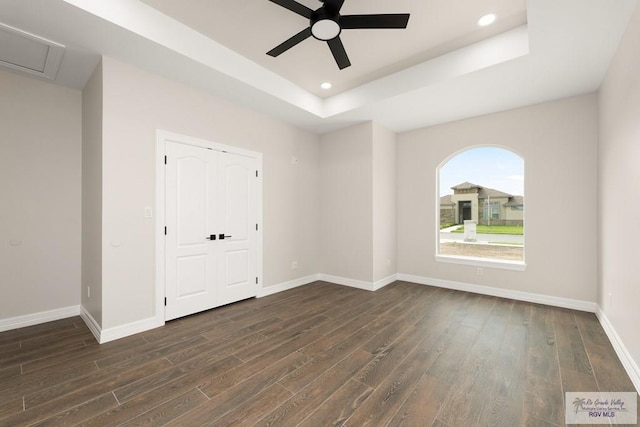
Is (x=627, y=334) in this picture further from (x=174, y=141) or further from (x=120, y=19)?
(x=120, y=19)

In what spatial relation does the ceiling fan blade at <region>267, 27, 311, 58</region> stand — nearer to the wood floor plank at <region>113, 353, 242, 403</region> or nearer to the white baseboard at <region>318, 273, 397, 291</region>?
the wood floor plank at <region>113, 353, 242, 403</region>

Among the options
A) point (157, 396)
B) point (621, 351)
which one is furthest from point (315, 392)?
point (621, 351)

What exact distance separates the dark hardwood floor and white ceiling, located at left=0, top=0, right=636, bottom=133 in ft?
9.58

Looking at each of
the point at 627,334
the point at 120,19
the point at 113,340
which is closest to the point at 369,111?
the point at 120,19

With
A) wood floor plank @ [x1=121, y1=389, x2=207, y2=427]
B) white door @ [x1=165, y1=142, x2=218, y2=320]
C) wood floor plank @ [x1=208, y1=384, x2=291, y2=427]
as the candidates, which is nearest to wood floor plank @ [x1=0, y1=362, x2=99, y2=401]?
wood floor plank @ [x1=121, y1=389, x2=207, y2=427]

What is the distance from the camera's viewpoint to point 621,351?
2438 mm

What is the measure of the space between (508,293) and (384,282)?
190cm

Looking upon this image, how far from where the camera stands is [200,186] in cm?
367

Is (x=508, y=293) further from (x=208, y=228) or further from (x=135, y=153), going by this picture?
(x=135, y=153)

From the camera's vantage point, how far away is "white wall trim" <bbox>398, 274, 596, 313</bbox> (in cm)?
368

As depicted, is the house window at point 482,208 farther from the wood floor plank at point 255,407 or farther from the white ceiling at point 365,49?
the wood floor plank at point 255,407

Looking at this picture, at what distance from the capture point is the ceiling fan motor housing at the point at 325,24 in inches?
90.2

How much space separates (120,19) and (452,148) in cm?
475

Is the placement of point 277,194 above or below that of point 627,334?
above
